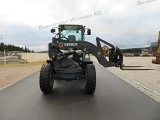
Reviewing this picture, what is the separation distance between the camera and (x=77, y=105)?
8.62 metres

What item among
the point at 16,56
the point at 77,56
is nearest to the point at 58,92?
the point at 77,56

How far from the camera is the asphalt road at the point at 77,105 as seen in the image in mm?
7148

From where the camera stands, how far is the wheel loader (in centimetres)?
1080

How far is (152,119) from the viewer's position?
6.79 metres

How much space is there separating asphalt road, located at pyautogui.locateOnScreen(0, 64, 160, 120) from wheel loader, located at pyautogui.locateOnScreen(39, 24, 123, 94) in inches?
22.6

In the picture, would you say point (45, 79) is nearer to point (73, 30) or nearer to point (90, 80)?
point (90, 80)

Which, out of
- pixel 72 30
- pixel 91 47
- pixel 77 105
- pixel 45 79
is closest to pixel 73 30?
pixel 72 30

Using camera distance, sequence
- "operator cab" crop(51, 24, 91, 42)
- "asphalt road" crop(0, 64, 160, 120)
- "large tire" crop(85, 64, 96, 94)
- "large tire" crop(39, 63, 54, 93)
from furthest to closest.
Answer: "operator cab" crop(51, 24, 91, 42)
"large tire" crop(39, 63, 54, 93)
"large tire" crop(85, 64, 96, 94)
"asphalt road" crop(0, 64, 160, 120)

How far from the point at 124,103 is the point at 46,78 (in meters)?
3.45

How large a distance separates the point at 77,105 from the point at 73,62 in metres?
3.20

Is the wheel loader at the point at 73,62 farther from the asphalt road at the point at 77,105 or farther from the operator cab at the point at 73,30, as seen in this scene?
the operator cab at the point at 73,30

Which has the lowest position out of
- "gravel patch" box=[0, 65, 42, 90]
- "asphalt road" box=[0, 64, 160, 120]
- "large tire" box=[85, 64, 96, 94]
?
"gravel patch" box=[0, 65, 42, 90]

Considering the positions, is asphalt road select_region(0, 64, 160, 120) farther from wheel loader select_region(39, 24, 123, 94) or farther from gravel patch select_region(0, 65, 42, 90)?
gravel patch select_region(0, 65, 42, 90)

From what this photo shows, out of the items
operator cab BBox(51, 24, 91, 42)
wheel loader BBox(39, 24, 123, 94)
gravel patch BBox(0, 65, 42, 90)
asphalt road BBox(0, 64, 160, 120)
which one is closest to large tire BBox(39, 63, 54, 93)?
wheel loader BBox(39, 24, 123, 94)
